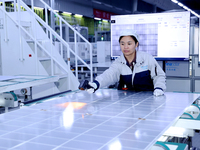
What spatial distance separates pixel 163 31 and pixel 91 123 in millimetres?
Result: 3180

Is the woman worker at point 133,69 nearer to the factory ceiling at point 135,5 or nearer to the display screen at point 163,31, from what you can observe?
the display screen at point 163,31

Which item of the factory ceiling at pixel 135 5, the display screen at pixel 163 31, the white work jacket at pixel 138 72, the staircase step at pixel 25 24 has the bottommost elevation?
the white work jacket at pixel 138 72

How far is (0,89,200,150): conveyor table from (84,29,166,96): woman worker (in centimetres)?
57

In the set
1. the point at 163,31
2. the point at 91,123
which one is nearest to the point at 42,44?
the point at 163,31

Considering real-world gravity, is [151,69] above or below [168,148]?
above

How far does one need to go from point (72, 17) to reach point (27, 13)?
491 inches

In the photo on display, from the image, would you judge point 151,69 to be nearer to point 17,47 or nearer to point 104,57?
point 17,47

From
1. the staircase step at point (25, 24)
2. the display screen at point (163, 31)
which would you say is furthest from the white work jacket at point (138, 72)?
the staircase step at point (25, 24)

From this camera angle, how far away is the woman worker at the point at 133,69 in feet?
9.41

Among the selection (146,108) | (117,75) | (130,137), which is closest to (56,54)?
→ (117,75)

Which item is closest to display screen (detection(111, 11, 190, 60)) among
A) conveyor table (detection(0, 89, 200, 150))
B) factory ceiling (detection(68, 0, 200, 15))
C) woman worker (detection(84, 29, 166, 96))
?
woman worker (detection(84, 29, 166, 96))

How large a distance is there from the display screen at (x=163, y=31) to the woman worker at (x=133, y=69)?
4.79 ft

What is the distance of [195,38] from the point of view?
509 centimetres

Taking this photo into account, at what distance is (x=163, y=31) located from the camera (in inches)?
174
